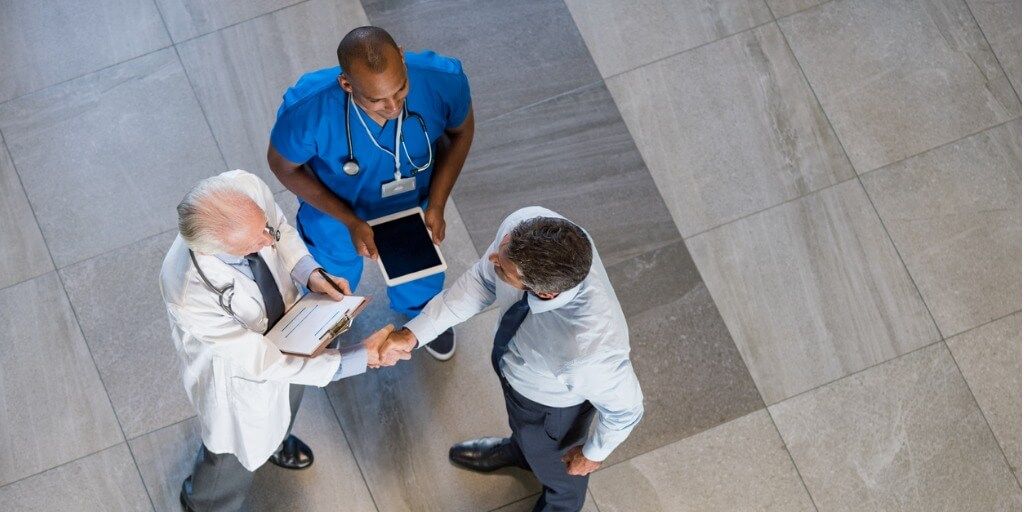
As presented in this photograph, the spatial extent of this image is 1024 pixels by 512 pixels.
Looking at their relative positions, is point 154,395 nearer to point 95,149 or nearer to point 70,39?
point 95,149

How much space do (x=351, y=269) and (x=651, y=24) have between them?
1776mm

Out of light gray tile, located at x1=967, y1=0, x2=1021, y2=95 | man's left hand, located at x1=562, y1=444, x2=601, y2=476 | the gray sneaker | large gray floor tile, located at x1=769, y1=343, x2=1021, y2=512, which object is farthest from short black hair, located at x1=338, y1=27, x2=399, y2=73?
light gray tile, located at x1=967, y1=0, x2=1021, y2=95

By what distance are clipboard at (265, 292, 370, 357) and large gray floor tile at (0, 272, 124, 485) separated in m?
1.21

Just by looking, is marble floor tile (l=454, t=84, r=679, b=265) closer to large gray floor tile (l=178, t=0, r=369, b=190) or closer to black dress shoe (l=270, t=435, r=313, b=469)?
large gray floor tile (l=178, t=0, r=369, b=190)

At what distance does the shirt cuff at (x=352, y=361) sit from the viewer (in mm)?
2484

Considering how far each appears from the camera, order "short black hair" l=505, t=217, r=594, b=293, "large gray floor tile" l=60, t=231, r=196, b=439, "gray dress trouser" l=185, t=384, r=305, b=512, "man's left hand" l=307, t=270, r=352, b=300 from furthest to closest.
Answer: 1. "large gray floor tile" l=60, t=231, r=196, b=439
2. "gray dress trouser" l=185, t=384, r=305, b=512
3. "man's left hand" l=307, t=270, r=352, b=300
4. "short black hair" l=505, t=217, r=594, b=293

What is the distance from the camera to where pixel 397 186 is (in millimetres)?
2531

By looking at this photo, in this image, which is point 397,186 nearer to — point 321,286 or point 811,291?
point 321,286

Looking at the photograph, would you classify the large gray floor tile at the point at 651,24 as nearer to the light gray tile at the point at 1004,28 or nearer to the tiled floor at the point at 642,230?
the tiled floor at the point at 642,230

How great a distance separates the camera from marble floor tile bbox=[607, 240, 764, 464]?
3.23m

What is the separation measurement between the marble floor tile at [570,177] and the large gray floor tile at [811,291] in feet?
0.86

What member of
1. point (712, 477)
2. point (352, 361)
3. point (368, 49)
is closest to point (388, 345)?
point (352, 361)

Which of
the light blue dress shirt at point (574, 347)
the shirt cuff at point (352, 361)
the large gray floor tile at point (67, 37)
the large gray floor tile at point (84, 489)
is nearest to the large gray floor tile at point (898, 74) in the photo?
the light blue dress shirt at point (574, 347)

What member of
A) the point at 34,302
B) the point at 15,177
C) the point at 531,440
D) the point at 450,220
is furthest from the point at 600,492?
the point at 15,177
